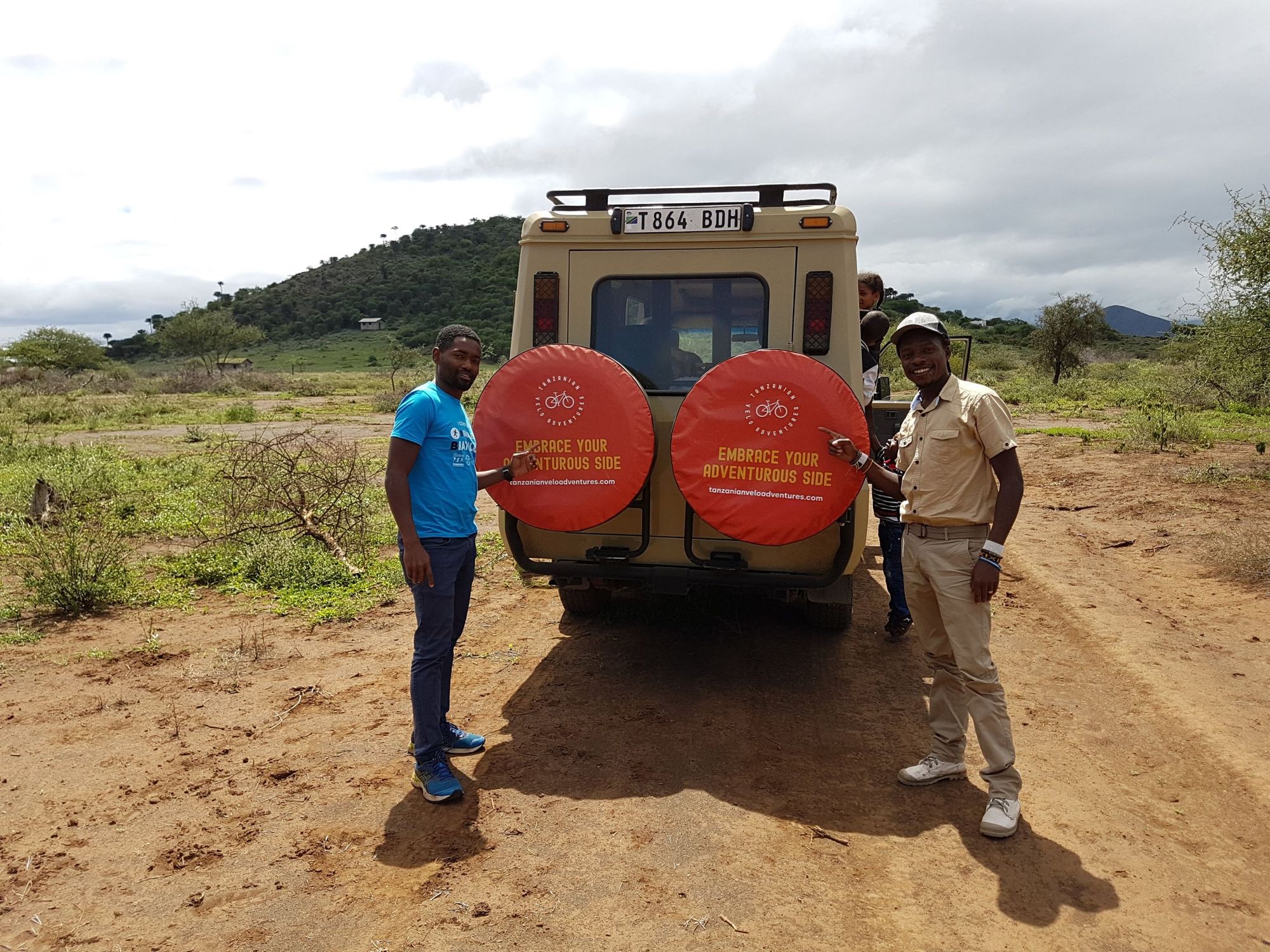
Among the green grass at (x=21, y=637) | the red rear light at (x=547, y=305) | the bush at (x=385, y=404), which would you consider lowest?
the green grass at (x=21, y=637)

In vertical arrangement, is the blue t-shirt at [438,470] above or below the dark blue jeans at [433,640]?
above

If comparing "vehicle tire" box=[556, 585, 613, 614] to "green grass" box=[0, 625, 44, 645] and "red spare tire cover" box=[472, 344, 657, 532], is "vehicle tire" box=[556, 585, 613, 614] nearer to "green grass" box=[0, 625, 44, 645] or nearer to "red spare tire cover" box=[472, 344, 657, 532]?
"red spare tire cover" box=[472, 344, 657, 532]

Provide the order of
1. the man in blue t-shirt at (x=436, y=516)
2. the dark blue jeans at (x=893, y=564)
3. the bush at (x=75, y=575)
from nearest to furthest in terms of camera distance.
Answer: the man in blue t-shirt at (x=436, y=516)
the dark blue jeans at (x=893, y=564)
the bush at (x=75, y=575)

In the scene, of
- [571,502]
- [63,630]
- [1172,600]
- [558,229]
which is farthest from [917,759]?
[63,630]

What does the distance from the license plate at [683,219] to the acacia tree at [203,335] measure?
183ft

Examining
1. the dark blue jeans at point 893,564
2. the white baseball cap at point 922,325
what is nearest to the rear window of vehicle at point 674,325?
the white baseball cap at point 922,325

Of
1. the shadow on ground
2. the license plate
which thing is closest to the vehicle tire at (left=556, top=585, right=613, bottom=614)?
the shadow on ground

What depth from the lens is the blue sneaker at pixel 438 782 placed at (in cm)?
364

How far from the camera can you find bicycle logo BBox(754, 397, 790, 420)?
13.3ft

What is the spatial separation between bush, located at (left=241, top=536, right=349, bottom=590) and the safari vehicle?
10.3ft

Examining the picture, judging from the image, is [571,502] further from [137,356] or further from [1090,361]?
[137,356]

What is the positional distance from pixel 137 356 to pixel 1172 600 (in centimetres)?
9287

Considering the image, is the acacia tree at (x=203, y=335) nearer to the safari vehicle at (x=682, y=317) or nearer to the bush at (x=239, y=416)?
the bush at (x=239, y=416)

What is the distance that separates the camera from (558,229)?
4918mm
